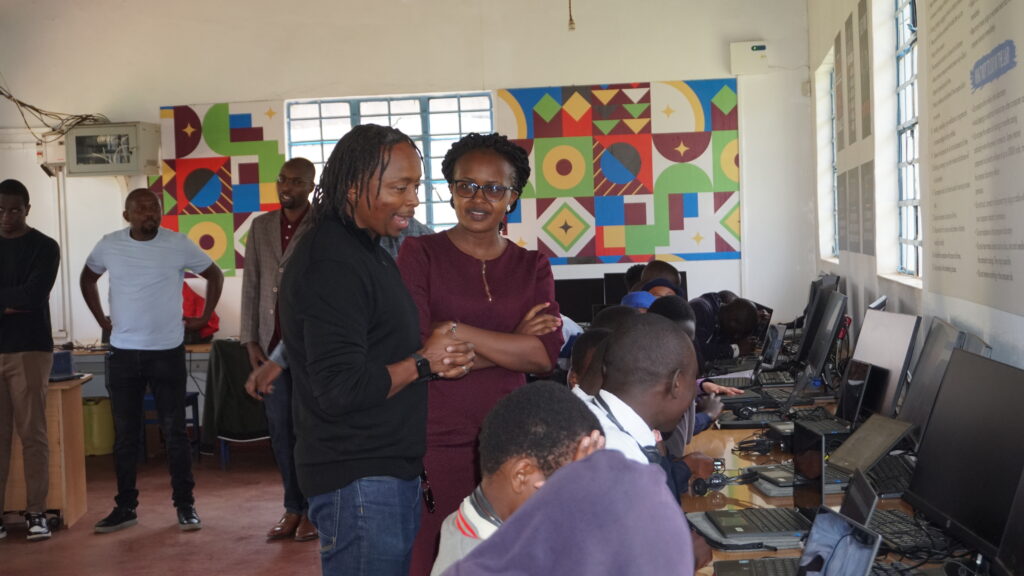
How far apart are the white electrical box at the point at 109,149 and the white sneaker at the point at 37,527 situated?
10.5 feet

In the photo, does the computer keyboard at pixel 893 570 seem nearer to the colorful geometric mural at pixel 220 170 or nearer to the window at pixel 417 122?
the window at pixel 417 122

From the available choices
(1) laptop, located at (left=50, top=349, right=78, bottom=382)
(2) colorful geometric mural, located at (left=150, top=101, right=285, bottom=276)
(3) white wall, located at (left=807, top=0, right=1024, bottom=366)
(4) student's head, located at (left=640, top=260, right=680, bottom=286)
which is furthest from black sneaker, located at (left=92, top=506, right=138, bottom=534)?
(3) white wall, located at (left=807, top=0, right=1024, bottom=366)

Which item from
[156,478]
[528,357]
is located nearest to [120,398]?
[156,478]

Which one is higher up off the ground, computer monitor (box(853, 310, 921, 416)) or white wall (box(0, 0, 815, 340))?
white wall (box(0, 0, 815, 340))

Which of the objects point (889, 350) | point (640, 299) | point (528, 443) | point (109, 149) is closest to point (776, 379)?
point (640, 299)

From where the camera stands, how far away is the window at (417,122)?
25.1 feet

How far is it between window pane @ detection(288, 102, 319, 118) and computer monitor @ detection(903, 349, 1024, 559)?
20.1 ft

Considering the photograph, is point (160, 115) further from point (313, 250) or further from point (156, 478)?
point (313, 250)

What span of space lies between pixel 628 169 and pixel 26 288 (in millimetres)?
4086

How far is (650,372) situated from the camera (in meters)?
2.11

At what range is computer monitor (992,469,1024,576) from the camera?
1.67m

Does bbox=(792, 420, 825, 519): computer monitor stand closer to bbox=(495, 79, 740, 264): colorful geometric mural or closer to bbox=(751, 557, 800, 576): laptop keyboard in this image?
bbox=(751, 557, 800, 576): laptop keyboard

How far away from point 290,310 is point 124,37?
6681 mm

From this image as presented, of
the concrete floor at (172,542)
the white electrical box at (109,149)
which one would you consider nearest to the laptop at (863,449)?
the concrete floor at (172,542)
